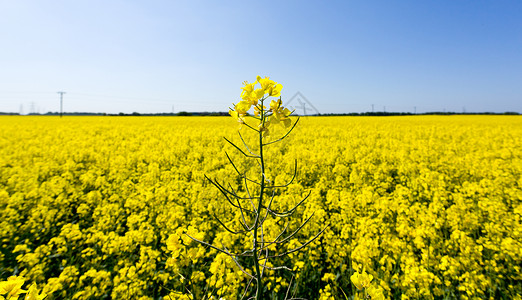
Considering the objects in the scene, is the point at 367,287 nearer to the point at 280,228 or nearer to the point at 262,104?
the point at 262,104

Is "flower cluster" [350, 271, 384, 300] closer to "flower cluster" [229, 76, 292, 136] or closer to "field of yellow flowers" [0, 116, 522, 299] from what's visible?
"field of yellow flowers" [0, 116, 522, 299]

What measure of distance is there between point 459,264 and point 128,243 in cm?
376

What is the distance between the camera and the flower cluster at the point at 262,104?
1.04 m

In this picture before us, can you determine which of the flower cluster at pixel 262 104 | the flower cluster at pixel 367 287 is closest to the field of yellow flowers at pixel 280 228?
the flower cluster at pixel 367 287

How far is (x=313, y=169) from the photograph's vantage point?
6.23 metres

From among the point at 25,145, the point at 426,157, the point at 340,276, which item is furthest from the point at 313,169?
the point at 25,145

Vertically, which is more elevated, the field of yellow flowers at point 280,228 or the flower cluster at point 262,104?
the flower cluster at point 262,104

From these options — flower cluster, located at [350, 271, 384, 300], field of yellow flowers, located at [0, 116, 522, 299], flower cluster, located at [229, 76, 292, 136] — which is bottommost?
field of yellow flowers, located at [0, 116, 522, 299]

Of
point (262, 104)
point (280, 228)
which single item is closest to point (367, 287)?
point (262, 104)

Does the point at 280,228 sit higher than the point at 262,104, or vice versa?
the point at 262,104

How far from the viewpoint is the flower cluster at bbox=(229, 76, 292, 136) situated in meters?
1.04

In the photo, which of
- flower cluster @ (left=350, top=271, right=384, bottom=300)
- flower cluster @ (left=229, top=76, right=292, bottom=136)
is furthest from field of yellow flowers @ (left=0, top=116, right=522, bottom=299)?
flower cluster @ (left=229, top=76, right=292, bottom=136)

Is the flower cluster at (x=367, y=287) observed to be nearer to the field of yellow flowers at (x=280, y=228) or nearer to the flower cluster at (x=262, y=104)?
the field of yellow flowers at (x=280, y=228)

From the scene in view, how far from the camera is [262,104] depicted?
106 centimetres
